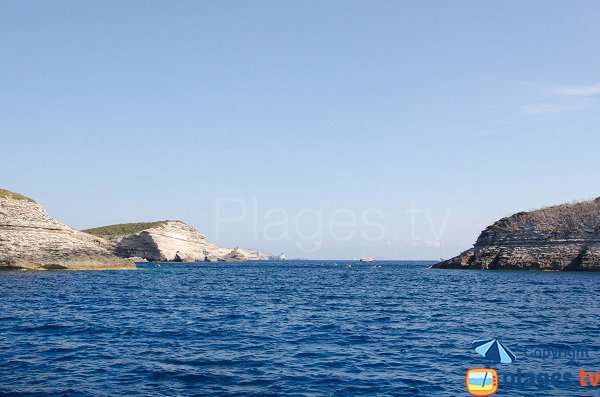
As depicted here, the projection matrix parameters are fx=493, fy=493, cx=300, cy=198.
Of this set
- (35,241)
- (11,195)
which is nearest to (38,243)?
(35,241)

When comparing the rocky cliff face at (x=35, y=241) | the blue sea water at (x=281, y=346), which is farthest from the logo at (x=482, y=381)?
the rocky cliff face at (x=35, y=241)

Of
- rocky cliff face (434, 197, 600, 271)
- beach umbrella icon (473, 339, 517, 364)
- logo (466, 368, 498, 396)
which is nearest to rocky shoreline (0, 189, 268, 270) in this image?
beach umbrella icon (473, 339, 517, 364)

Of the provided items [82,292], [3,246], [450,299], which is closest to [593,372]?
[450,299]

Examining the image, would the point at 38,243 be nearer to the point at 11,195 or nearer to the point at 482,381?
the point at 11,195

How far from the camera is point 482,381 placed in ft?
62.1

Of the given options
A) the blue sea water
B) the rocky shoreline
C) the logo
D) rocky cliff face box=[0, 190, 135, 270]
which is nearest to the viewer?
the logo

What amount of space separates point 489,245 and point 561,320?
341ft

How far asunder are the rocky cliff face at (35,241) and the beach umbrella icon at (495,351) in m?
88.1

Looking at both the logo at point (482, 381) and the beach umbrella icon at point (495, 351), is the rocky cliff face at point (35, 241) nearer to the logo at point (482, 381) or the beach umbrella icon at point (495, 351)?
the beach umbrella icon at point (495, 351)

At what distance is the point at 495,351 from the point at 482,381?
20.4 feet

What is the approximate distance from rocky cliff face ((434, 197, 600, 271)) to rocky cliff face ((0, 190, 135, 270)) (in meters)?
95.2

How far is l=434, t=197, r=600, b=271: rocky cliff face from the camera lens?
10944 centimetres

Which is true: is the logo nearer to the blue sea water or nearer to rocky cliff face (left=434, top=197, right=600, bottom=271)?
the blue sea water

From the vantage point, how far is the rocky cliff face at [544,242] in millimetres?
109438
